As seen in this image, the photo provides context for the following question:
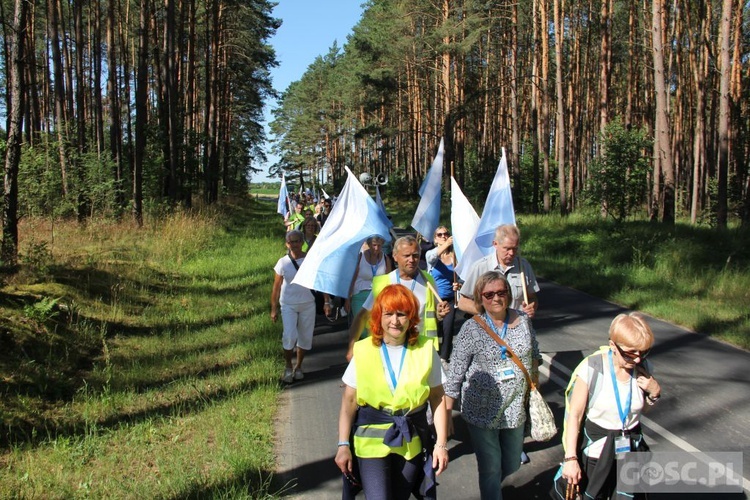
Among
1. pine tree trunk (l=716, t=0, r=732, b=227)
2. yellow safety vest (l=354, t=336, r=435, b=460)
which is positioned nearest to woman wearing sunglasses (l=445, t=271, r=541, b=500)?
yellow safety vest (l=354, t=336, r=435, b=460)

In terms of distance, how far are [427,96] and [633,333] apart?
156 feet

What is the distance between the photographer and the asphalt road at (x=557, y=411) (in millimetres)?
4773

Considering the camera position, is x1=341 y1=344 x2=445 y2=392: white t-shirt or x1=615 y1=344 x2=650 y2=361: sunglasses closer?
x1=615 y1=344 x2=650 y2=361: sunglasses

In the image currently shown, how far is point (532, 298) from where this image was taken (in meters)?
5.70

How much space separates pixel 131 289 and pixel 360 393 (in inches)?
376

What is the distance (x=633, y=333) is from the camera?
127 inches

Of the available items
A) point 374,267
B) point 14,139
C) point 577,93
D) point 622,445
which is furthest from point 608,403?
point 577,93

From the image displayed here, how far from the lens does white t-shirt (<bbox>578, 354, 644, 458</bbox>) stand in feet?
11.0

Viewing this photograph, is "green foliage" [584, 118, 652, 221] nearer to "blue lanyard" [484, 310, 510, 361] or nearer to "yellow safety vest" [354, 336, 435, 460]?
"blue lanyard" [484, 310, 510, 361]

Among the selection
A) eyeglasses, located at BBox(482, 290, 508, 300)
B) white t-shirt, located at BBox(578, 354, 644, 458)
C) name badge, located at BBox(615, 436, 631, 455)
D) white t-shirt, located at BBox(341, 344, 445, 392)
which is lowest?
name badge, located at BBox(615, 436, 631, 455)

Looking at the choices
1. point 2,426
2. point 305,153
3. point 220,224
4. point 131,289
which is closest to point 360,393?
point 2,426

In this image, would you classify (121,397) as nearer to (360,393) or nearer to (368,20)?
(360,393)

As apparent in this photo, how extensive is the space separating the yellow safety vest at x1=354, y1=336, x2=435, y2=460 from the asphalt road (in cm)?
144

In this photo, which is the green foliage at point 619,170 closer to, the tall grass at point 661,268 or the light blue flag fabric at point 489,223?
the tall grass at point 661,268
